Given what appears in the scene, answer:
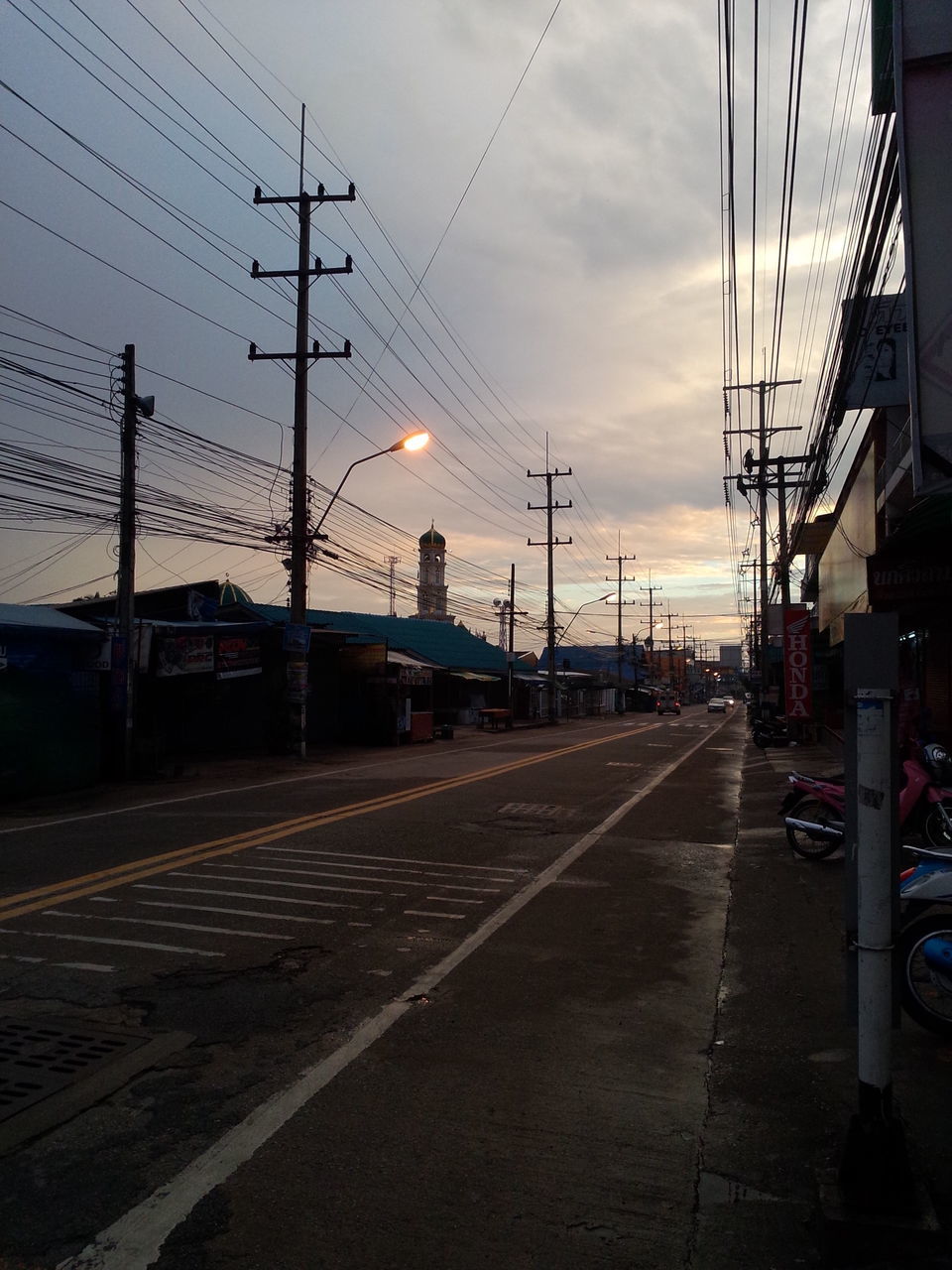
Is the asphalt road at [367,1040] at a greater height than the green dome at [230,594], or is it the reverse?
the green dome at [230,594]

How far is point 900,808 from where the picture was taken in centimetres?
963

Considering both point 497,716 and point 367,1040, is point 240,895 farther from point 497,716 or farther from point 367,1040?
point 497,716

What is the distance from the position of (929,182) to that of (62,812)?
46.0 feet

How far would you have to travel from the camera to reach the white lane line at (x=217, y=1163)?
11.0 ft

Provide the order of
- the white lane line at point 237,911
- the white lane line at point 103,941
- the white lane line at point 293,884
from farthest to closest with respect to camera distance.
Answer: the white lane line at point 293,884, the white lane line at point 237,911, the white lane line at point 103,941

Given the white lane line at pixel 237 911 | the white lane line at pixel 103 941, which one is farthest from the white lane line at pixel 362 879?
the white lane line at pixel 103 941

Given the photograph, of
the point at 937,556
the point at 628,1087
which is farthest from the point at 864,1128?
the point at 937,556

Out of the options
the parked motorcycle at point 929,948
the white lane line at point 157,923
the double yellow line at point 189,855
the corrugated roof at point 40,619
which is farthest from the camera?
the corrugated roof at point 40,619

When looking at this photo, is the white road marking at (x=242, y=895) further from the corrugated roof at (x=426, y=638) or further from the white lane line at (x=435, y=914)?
the corrugated roof at (x=426, y=638)

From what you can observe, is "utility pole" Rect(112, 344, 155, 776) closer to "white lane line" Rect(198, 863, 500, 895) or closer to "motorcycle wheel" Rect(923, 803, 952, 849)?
"white lane line" Rect(198, 863, 500, 895)

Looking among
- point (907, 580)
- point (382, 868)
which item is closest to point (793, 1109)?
point (382, 868)

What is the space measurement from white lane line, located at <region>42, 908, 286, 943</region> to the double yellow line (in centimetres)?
30

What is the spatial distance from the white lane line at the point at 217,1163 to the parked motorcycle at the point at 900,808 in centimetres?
547

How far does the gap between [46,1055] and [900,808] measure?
796 cm
